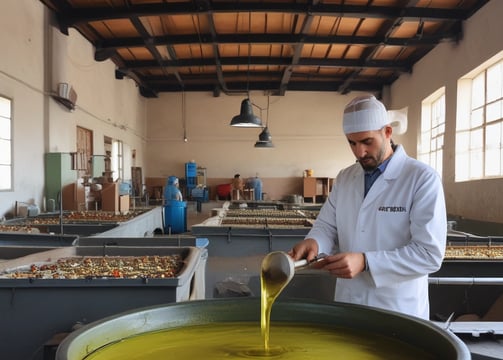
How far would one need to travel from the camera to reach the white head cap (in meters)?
1.60

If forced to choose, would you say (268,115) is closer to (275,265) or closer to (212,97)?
(212,97)

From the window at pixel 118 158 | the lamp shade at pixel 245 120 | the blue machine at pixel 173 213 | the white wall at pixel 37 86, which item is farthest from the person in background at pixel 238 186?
the lamp shade at pixel 245 120

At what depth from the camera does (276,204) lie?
897 centimetres

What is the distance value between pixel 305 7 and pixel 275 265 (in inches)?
250

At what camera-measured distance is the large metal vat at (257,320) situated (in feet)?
3.35

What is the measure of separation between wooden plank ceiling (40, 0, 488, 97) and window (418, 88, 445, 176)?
1050 mm

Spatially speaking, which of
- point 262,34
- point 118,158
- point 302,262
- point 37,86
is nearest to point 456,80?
point 262,34

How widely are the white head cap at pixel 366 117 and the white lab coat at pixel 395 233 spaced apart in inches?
6.3

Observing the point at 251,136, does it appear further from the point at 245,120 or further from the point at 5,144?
the point at 5,144

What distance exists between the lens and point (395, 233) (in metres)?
1.62

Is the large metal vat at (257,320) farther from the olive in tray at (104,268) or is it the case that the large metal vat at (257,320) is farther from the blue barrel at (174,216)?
the blue barrel at (174,216)

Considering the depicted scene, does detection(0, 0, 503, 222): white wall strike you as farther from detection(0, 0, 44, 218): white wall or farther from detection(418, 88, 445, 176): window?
detection(418, 88, 445, 176): window

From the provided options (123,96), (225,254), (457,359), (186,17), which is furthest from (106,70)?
(457,359)

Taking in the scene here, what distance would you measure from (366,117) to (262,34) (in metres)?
7.15
